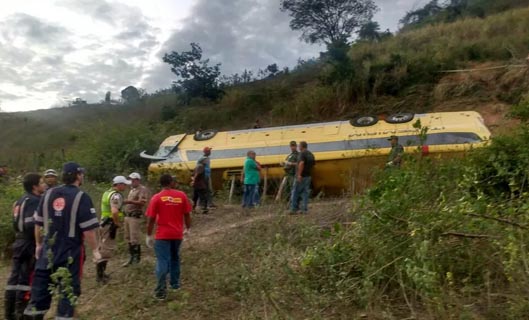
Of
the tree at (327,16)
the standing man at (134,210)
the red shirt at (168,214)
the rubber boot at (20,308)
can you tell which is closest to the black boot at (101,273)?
the standing man at (134,210)

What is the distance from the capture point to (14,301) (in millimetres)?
5992

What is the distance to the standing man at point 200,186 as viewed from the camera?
500 inches

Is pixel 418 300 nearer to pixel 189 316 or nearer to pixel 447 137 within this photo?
pixel 189 316

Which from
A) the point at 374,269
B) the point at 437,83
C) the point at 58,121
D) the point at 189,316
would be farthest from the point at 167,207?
the point at 58,121

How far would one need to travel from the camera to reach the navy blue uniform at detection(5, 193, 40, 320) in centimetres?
586

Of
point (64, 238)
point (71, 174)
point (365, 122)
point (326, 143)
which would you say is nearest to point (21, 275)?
point (64, 238)

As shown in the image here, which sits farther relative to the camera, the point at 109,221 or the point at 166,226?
the point at 109,221

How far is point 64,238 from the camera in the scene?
5.17 meters

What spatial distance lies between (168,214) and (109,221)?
6.21 ft

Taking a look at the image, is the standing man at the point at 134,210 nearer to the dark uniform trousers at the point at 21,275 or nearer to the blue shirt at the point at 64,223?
the dark uniform trousers at the point at 21,275

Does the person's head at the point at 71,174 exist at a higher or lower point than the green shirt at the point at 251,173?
higher

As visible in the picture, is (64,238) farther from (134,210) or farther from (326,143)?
(326,143)

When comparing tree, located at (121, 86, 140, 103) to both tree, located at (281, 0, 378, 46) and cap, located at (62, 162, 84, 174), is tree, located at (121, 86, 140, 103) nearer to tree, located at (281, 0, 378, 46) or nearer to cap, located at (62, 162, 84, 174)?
tree, located at (281, 0, 378, 46)

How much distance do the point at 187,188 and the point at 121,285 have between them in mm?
7800
